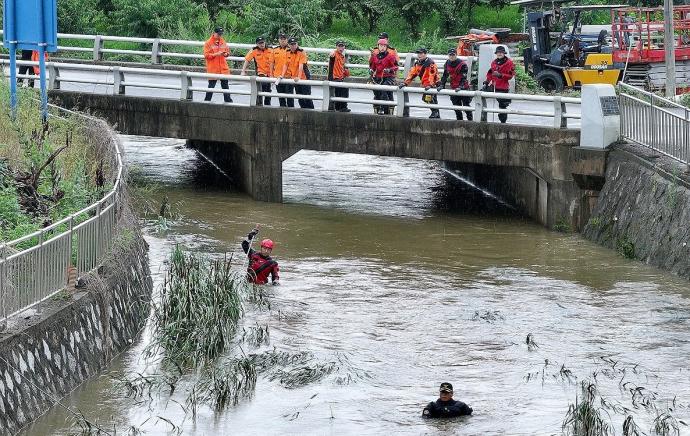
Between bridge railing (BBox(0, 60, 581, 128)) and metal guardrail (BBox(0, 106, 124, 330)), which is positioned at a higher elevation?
bridge railing (BBox(0, 60, 581, 128))

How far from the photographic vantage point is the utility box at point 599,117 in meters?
23.1

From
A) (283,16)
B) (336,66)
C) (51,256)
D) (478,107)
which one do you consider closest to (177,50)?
(283,16)

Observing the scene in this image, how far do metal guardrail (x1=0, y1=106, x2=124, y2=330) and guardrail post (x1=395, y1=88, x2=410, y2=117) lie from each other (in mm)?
8777

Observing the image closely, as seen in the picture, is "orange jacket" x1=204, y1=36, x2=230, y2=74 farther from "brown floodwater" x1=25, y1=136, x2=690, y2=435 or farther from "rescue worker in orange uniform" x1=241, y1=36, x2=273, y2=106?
"brown floodwater" x1=25, y1=136, x2=690, y2=435

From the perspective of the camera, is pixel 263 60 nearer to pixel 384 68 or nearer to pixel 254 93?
pixel 254 93

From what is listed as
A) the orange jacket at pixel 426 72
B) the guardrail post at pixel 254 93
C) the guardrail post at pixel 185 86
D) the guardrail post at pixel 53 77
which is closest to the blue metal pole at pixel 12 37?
the guardrail post at pixel 185 86

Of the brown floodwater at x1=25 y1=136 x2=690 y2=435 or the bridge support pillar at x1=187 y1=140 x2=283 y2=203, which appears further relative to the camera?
the bridge support pillar at x1=187 y1=140 x2=283 y2=203

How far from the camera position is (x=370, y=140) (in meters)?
25.6

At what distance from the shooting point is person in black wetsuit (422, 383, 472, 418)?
14086 mm

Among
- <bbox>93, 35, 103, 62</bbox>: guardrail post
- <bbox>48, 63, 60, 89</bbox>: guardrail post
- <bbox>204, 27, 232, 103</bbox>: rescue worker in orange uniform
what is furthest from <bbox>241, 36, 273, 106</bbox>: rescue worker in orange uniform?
<bbox>93, 35, 103, 62</bbox>: guardrail post

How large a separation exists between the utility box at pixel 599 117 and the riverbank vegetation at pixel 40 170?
25.6ft

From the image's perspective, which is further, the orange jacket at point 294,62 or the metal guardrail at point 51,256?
the orange jacket at point 294,62

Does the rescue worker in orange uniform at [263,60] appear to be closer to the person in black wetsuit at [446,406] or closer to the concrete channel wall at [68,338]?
the concrete channel wall at [68,338]

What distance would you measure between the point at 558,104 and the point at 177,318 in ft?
31.6
